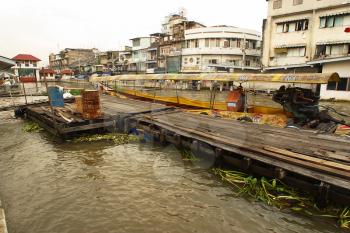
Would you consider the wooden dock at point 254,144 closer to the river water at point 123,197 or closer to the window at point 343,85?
the river water at point 123,197

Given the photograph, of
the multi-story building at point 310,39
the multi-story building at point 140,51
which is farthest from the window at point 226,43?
the multi-story building at point 140,51

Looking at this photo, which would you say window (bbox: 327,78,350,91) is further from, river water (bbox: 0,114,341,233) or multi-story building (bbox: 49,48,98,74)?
multi-story building (bbox: 49,48,98,74)

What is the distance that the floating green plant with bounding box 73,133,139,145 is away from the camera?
43.9 feet

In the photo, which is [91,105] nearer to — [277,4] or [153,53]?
[277,4]

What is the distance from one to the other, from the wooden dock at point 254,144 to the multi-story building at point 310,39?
20682 millimetres

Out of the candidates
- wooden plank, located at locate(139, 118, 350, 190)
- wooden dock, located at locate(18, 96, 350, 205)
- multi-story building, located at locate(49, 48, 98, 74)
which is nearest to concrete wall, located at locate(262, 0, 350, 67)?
wooden dock, located at locate(18, 96, 350, 205)

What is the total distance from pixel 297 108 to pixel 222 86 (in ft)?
100

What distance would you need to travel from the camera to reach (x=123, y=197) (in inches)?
310

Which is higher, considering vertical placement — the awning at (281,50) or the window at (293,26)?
the window at (293,26)

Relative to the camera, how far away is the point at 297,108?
12.3 metres

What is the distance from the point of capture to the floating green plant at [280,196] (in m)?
6.51

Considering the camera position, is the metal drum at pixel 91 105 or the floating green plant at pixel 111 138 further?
the metal drum at pixel 91 105

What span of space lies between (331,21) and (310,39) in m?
2.86

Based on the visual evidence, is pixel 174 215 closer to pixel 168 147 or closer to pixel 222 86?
pixel 168 147
